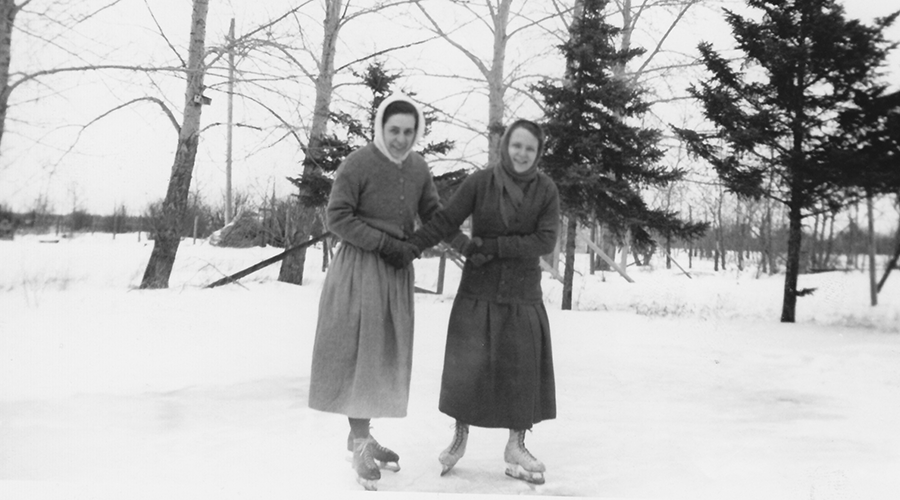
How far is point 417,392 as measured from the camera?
11.5 feet

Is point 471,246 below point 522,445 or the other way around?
the other way around

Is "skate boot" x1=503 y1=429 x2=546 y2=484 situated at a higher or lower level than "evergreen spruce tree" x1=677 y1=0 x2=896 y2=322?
lower

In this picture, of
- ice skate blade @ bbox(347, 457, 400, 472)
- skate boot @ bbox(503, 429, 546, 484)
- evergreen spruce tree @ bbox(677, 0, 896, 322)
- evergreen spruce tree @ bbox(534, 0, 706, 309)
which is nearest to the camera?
skate boot @ bbox(503, 429, 546, 484)

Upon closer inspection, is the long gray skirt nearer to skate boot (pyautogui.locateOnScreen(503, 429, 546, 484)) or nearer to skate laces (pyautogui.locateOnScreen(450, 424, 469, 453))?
skate laces (pyautogui.locateOnScreen(450, 424, 469, 453))

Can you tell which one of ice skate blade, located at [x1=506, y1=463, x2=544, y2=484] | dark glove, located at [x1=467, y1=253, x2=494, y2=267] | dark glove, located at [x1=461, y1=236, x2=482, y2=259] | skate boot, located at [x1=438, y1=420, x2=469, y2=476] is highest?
dark glove, located at [x1=461, y1=236, x2=482, y2=259]

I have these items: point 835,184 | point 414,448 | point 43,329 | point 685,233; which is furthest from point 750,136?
point 43,329

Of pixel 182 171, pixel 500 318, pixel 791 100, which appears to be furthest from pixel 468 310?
pixel 182 171

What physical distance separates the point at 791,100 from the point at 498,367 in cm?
233

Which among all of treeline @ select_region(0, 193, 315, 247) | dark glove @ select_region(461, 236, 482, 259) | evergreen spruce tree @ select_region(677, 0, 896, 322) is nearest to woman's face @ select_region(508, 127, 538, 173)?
dark glove @ select_region(461, 236, 482, 259)

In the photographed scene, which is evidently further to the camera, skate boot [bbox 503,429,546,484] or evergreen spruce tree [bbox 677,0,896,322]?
evergreen spruce tree [bbox 677,0,896,322]

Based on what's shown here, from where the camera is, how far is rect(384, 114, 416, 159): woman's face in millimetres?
2311

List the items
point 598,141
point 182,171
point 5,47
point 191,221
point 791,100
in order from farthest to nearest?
point 598,141
point 182,171
point 191,221
point 791,100
point 5,47

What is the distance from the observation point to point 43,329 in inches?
124

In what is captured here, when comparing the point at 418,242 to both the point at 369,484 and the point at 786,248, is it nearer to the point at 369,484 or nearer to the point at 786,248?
the point at 369,484
